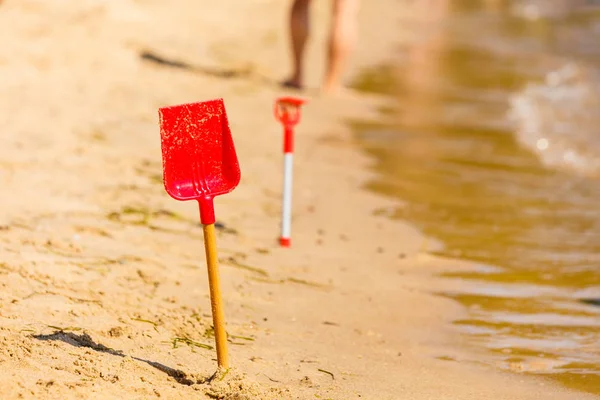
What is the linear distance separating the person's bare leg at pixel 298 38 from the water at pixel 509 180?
82 cm

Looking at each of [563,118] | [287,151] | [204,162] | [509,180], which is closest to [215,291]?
[204,162]

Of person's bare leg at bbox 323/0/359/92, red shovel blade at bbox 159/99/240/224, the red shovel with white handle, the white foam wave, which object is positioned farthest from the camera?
person's bare leg at bbox 323/0/359/92

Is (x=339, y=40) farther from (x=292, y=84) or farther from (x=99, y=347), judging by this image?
(x=99, y=347)

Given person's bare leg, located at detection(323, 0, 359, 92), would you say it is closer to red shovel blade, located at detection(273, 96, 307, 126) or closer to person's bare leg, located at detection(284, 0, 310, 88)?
person's bare leg, located at detection(284, 0, 310, 88)

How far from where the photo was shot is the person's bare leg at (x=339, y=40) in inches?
311

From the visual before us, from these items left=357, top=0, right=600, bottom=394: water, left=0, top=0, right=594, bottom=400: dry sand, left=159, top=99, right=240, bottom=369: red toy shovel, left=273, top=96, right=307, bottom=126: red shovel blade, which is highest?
left=159, top=99, right=240, bottom=369: red toy shovel

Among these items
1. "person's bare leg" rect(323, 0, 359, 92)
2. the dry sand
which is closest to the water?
the dry sand

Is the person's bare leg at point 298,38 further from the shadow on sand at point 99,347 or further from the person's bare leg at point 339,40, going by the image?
the shadow on sand at point 99,347

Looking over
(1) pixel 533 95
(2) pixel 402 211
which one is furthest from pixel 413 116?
(2) pixel 402 211

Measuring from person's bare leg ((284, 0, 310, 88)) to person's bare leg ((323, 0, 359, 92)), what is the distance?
0.70 feet

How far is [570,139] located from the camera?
7520 mm

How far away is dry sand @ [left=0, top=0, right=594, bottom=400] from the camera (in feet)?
9.12

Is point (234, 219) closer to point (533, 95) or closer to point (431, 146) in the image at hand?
point (431, 146)

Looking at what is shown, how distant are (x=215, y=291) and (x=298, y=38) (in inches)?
217
